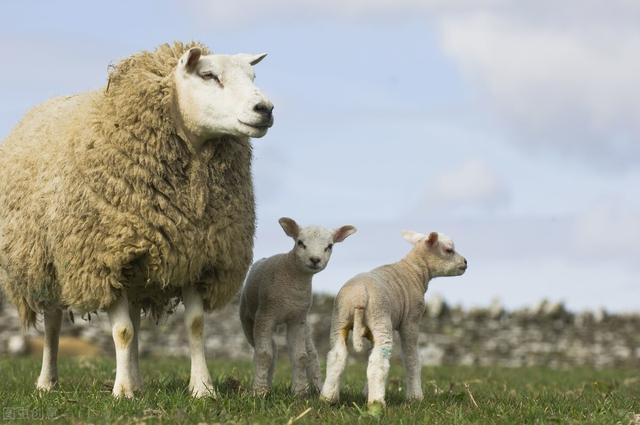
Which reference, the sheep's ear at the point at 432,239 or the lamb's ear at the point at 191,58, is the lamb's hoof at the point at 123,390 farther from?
the sheep's ear at the point at 432,239

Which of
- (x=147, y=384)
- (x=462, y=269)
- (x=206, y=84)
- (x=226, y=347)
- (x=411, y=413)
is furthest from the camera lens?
(x=226, y=347)

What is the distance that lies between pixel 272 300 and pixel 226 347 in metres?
11.3

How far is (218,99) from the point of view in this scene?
8.77 metres

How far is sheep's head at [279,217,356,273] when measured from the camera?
8867 mm

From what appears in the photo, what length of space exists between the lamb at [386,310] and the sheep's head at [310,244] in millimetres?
303

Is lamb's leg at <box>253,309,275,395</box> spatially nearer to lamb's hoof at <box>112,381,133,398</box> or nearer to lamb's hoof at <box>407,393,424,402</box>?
lamb's hoof at <box>112,381,133,398</box>

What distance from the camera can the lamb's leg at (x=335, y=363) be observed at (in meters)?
8.62

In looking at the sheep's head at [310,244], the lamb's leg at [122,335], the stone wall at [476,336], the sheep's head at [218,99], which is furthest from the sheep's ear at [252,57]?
the stone wall at [476,336]

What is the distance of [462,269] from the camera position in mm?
9695

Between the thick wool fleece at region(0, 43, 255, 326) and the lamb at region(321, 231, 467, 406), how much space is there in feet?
3.85

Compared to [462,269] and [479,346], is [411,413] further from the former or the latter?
[479,346]

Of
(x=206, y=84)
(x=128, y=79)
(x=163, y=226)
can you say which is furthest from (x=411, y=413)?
(x=128, y=79)

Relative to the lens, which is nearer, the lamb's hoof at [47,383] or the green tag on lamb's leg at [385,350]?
the green tag on lamb's leg at [385,350]

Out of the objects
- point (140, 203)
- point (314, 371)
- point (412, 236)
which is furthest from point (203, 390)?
point (412, 236)
